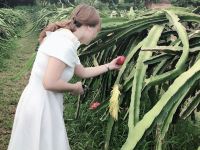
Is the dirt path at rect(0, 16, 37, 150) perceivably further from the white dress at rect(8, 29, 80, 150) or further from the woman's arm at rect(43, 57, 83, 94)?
the woman's arm at rect(43, 57, 83, 94)

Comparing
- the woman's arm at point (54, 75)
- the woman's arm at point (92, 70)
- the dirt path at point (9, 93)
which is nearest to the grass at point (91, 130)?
the dirt path at point (9, 93)

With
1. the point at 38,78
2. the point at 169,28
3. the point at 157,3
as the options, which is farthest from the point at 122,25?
the point at 157,3

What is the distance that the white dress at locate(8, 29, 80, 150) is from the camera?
2812 millimetres

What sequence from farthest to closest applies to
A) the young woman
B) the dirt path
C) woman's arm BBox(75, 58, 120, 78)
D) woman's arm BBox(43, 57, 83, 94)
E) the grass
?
the dirt path, the grass, woman's arm BBox(75, 58, 120, 78), the young woman, woman's arm BBox(43, 57, 83, 94)

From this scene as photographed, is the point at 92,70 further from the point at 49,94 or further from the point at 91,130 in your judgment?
the point at 91,130

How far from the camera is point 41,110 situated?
2838 mm

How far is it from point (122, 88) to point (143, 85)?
35 cm

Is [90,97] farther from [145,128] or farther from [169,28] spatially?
[145,128]

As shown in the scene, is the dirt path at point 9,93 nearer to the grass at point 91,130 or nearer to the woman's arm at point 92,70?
the grass at point 91,130

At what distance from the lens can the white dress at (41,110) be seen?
2.81 metres

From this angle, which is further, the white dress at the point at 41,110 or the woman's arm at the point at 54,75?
the white dress at the point at 41,110

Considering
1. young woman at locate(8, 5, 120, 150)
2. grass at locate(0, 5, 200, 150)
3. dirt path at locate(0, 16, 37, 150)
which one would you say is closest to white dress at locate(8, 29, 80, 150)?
young woman at locate(8, 5, 120, 150)

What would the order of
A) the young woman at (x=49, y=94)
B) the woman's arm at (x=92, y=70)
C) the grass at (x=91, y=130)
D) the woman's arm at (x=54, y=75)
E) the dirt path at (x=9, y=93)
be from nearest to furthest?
the woman's arm at (x=54, y=75)
the young woman at (x=49, y=94)
the woman's arm at (x=92, y=70)
the grass at (x=91, y=130)
the dirt path at (x=9, y=93)

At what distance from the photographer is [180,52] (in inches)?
104
